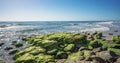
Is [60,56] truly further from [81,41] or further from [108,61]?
[81,41]

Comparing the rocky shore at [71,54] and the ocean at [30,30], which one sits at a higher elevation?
the rocky shore at [71,54]

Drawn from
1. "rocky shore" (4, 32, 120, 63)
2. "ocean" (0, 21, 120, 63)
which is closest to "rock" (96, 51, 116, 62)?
"rocky shore" (4, 32, 120, 63)

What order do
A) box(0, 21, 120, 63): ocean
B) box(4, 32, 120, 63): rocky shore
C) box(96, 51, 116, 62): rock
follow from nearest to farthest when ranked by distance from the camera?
box(4, 32, 120, 63): rocky shore
box(96, 51, 116, 62): rock
box(0, 21, 120, 63): ocean

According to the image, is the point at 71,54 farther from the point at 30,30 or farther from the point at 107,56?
the point at 30,30

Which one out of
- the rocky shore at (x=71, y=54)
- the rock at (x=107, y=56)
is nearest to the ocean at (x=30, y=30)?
the rocky shore at (x=71, y=54)

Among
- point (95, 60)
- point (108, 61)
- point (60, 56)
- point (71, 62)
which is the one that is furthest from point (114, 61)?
point (60, 56)

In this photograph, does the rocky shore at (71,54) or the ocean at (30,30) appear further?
the ocean at (30,30)

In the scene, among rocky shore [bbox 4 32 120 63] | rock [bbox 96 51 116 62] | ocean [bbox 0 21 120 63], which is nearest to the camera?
rocky shore [bbox 4 32 120 63]

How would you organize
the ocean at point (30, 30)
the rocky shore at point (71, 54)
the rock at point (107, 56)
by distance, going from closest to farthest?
the rocky shore at point (71, 54)
the rock at point (107, 56)
the ocean at point (30, 30)

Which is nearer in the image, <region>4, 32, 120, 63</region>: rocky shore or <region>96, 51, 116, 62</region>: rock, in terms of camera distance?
<region>4, 32, 120, 63</region>: rocky shore

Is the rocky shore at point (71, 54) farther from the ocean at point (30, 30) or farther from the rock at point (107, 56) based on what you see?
the ocean at point (30, 30)

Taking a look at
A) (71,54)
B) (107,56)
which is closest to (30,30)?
(71,54)

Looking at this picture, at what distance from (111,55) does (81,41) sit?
24.1ft

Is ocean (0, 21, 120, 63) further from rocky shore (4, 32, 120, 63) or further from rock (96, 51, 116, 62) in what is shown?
rock (96, 51, 116, 62)
